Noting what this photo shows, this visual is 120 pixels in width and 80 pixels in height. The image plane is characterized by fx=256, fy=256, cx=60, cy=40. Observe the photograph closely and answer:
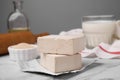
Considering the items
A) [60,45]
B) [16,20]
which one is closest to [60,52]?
[60,45]

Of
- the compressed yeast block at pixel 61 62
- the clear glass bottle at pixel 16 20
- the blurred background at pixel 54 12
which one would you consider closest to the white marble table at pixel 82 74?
the compressed yeast block at pixel 61 62

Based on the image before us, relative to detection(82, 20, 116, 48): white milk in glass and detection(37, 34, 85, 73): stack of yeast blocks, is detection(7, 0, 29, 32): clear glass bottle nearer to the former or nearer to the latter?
detection(82, 20, 116, 48): white milk in glass

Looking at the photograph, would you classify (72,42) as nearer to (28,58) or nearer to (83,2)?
(28,58)

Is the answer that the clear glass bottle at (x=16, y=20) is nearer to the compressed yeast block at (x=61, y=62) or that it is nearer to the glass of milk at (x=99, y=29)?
the glass of milk at (x=99, y=29)

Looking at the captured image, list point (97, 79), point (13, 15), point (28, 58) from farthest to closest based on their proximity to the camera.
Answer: point (13, 15) < point (28, 58) < point (97, 79)

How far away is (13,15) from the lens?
92cm

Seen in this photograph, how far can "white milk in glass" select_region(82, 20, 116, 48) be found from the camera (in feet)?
2.34

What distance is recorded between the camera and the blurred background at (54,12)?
1523 millimetres

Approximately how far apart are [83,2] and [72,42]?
1.08m

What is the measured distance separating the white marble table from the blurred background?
98 cm

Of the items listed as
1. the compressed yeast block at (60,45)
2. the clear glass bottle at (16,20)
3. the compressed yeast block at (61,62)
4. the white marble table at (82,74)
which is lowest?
the white marble table at (82,74)

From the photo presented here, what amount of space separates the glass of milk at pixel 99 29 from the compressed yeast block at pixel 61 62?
239mm

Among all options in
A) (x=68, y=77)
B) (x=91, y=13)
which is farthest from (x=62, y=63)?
(x=91, y=13)

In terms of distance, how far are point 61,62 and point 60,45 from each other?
0.03 meters
